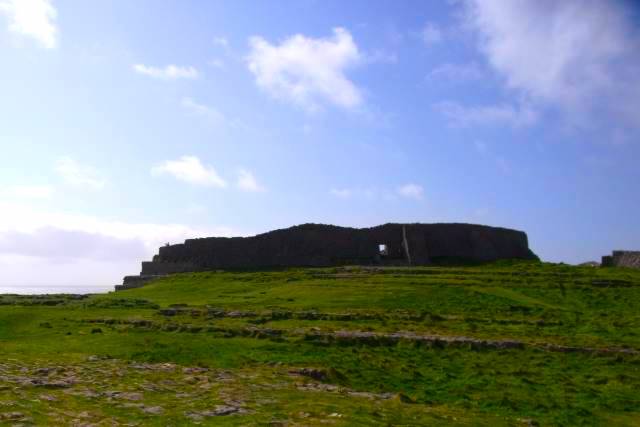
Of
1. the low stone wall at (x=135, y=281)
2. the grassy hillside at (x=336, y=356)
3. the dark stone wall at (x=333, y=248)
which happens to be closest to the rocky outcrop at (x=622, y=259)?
the dark stone wall at (x=333, y=248)

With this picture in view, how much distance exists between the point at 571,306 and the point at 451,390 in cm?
2062

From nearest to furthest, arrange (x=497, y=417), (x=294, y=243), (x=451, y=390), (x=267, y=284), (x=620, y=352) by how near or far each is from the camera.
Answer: (x=497, y=417), (x=451, y=390), (x=620, y=352), (x=267, y=284), (x=294, y=243)

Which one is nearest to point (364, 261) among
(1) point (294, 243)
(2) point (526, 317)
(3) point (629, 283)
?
(1) point (294, 243)

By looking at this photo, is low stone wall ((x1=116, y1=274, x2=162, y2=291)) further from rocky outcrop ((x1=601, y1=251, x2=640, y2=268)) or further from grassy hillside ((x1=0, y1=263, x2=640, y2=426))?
rocky outcrop ((x1=601, y1=251, x2=640, y2=268))

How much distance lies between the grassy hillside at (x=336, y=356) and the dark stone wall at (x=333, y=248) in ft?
62.9

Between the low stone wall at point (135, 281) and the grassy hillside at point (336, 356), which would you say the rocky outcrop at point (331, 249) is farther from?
the grassy hillside at point (336, 356)

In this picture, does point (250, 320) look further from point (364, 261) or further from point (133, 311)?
point (364, 261)

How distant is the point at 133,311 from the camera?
34844 mm

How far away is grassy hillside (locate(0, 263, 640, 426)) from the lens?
13844 mm

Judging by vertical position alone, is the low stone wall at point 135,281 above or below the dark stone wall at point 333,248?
below

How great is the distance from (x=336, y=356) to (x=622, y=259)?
4787 centimetres

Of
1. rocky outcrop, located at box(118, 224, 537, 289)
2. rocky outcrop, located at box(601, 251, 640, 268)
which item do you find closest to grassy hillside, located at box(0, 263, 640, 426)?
rocky outcrop, located at box(601, 251, 640, 268)

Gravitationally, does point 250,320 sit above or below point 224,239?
below

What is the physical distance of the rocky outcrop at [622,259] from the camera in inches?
2331
